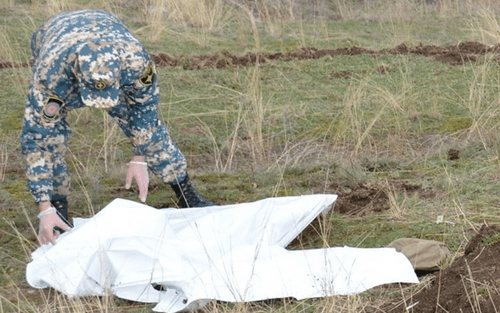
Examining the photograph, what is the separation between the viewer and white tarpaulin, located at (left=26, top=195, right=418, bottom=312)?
404 centimetres

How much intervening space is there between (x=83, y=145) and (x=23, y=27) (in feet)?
11.7

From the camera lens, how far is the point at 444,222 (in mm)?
4848

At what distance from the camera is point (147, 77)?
4.71 meters

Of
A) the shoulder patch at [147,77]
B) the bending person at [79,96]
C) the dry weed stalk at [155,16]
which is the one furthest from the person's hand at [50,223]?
the dry weed stalk at [155,16]

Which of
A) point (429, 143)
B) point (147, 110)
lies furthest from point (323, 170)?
point (147, 110)

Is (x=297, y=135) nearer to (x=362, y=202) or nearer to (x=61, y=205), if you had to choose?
(x=362, y=202)

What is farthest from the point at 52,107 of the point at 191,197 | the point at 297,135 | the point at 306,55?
the point at 306,55

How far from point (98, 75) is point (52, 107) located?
18.0 inches

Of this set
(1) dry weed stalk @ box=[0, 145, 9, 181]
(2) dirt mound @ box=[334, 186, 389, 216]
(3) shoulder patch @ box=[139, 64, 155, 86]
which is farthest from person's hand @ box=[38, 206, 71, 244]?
(1) dry weed stalk @ box=[0, 145, 9, 181]

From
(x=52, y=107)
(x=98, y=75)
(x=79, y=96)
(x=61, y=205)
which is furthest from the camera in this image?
(x=61, y=205)

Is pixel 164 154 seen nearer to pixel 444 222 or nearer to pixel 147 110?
pixel 147 110

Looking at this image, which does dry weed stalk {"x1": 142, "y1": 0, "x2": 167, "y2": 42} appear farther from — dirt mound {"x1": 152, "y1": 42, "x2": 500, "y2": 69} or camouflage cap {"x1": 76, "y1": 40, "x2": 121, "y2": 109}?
camouflage cap {"x1": 76, "y1": 40, "x2": 121, "y2": 109}

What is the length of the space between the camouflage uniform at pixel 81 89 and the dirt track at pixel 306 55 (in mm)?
4010

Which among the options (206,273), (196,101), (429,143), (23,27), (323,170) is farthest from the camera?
(23,27)
